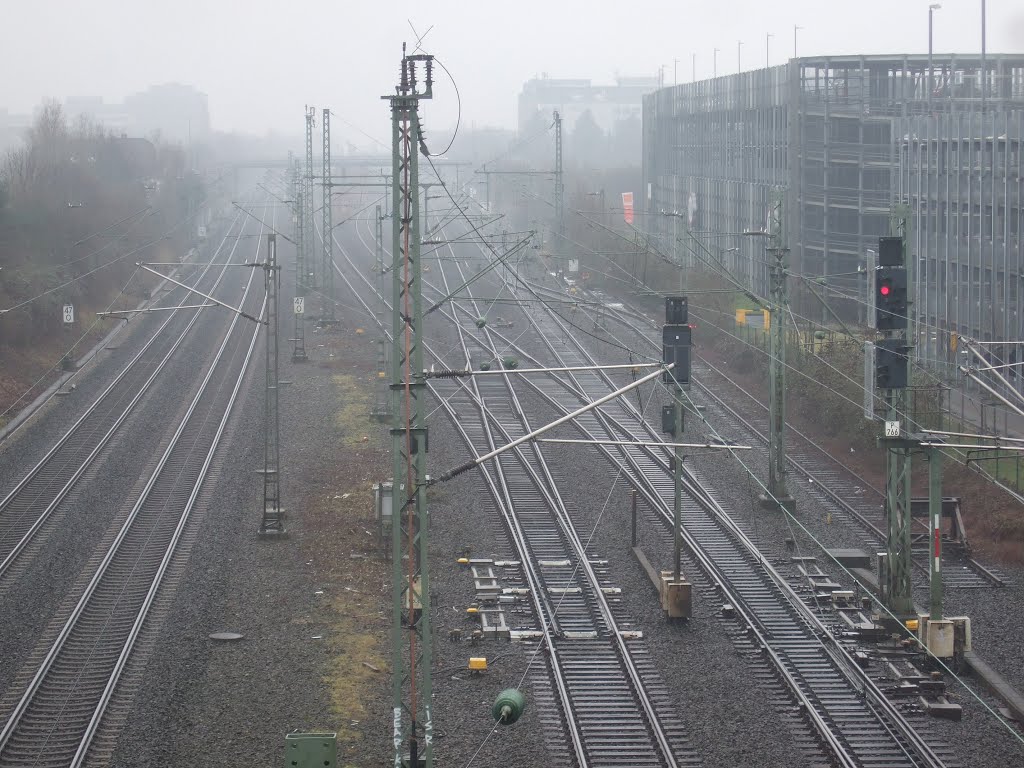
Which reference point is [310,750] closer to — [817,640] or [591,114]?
[817,640]

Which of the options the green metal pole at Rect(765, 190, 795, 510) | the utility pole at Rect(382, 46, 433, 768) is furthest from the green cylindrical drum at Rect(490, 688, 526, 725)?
the green metal pole at Rect(765, 190, 795, 510)

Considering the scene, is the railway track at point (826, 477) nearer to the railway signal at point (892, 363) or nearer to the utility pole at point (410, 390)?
the railway signal at point (892, 363)

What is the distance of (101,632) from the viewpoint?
1517 cm

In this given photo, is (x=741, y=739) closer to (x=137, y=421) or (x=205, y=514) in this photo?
(x=205, y=514)

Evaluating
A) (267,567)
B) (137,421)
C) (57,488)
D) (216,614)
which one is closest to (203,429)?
(137,421)

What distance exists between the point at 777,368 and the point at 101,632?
1026cm

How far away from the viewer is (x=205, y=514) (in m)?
20.3

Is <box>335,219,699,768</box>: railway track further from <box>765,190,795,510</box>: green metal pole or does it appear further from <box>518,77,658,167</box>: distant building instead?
<box>518,77,658,167</box>: distant building

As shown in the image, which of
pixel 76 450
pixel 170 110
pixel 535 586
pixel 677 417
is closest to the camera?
pixel 677 417

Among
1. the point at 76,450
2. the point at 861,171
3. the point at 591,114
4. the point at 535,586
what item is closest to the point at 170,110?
the point at 591,114

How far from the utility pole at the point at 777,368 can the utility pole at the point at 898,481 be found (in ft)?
11.1

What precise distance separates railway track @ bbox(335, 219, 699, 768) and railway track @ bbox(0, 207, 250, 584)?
6.87 meters

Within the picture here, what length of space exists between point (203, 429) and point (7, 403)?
517 cm

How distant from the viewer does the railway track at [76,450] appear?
19219mm
